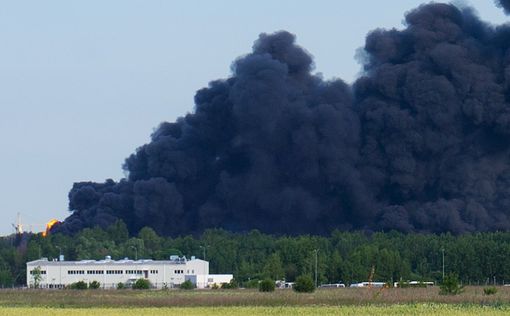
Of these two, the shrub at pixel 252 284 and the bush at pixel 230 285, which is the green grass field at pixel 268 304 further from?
the bush at pixel 230 285

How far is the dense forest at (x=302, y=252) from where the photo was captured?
105 metres

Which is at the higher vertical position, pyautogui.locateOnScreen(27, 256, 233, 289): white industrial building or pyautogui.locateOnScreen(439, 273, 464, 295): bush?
pyautogui.locateOnScreen(27, 256, 233, 289): white industrial building

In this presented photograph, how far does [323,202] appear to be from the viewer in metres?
138

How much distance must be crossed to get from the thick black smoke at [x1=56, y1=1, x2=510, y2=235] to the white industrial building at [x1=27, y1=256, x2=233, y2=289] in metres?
18.5

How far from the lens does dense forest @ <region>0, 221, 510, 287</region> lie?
344 feet

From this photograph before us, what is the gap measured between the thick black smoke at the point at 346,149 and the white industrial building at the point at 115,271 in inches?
727

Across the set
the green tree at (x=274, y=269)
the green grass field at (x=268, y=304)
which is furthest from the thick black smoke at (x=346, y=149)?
the green grass field at (x=268, y=304)

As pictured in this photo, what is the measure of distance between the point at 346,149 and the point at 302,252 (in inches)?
1032

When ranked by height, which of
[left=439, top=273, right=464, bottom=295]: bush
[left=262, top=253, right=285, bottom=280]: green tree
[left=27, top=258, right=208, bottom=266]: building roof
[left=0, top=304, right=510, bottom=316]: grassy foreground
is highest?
[left=27, top=258, right=208, bottom=266]: building roof

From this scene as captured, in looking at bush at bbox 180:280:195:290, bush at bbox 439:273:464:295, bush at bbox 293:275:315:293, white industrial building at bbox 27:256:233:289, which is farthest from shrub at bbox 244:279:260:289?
bush at bbox 439:273:464:295

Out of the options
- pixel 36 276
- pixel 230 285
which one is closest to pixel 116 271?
pixel 36 276

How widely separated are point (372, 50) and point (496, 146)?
46.7 feet

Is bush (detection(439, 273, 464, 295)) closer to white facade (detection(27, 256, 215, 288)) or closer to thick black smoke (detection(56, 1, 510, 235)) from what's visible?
white facade (detection(27, 256, 215, 288))

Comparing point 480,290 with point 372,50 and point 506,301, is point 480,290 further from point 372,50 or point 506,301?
point 372,50
